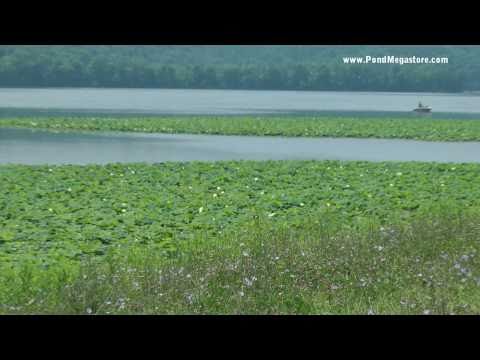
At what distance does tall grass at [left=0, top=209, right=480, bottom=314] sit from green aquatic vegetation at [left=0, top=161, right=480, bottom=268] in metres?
1.57

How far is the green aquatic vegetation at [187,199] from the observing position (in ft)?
38.8

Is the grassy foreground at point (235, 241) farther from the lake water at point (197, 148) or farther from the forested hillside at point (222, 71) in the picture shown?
the forested hillside at point (222, 71)

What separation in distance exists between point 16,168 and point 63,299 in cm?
1268

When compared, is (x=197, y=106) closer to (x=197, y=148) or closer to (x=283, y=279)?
(x=197, y=148)

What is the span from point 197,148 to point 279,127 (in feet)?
34.4

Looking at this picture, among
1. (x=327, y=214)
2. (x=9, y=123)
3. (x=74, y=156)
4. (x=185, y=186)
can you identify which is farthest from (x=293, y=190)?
(x=9, y=123)

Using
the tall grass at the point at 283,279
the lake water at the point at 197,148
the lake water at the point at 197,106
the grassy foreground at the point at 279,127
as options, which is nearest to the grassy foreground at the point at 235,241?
the tall grass at the point at 283,279

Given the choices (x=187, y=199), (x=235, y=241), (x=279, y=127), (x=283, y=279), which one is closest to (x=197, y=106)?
(x=279, y=127)

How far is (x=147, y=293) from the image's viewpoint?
7.96m

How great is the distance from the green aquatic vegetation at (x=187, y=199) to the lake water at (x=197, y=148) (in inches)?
188

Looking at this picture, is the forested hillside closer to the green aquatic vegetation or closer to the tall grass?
the green aquatic vegetation

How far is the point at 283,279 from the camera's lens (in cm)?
834

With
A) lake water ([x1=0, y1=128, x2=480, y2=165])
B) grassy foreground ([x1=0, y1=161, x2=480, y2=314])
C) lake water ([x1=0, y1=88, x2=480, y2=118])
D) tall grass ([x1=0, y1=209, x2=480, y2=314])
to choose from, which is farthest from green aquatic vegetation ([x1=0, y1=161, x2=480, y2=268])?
lake water ([x1=0, y1=88, x2=480, y2=118])
